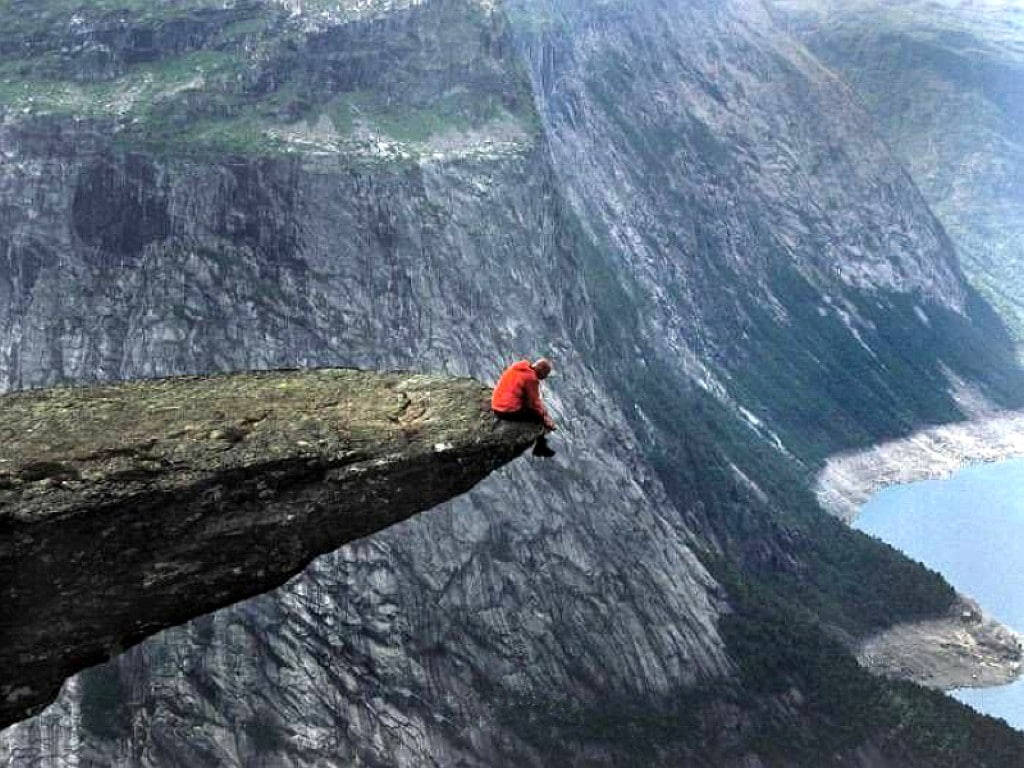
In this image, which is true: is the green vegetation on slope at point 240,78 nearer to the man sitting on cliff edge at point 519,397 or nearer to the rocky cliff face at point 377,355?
the rocky cliff face at point 377,355

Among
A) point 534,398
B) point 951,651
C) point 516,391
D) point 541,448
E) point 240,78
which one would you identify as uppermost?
point 516,391

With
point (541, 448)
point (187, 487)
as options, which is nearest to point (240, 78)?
point (541, 448)

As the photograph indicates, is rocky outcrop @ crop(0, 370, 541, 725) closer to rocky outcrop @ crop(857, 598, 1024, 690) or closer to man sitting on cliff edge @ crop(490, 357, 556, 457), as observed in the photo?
→ man sitting on cliff edge @ crop(490, 357, 556, 457)

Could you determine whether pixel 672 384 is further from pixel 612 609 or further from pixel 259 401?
pixel 259 401

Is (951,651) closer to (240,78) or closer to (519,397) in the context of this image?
(240,78)

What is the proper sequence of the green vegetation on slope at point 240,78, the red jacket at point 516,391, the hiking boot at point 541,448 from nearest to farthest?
1. the red jacket at point 516,391
2. the hiking boot at point 541,448
3. the green vegetation on slope at point 240,78

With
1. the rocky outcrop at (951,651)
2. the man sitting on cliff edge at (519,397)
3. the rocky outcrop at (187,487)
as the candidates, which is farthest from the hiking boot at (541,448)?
the rocky outcrop at (951,651)
